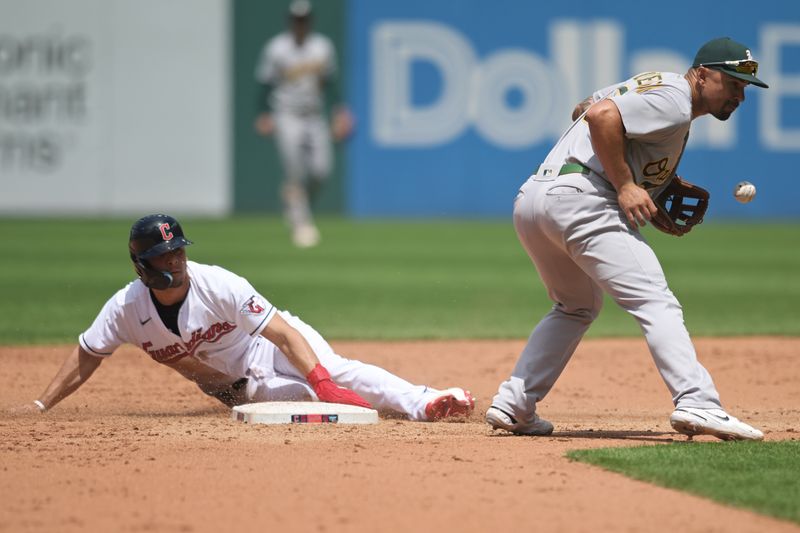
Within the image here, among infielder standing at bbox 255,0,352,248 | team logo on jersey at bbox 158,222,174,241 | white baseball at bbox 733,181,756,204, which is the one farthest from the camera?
infielder standing at bbox 255,0,352,248

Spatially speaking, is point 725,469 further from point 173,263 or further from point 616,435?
point 173,263

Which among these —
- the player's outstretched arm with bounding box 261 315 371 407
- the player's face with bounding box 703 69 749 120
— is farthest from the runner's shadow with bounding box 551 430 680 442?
the player's face with bounding box 703 69 749 120

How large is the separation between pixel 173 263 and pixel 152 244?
129 millimetres

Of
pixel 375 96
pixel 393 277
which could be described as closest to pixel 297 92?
pixel 375 96

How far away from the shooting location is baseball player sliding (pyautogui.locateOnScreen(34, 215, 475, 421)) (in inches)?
219

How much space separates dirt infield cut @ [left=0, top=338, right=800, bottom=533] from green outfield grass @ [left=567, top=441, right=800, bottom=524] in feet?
0.33

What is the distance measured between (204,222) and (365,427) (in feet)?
44.8

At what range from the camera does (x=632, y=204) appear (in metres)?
4.99

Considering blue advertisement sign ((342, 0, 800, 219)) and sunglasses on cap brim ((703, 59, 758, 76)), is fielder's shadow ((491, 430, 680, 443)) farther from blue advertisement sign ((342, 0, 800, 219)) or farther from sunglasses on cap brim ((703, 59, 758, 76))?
blue advertisement sign ((342, 0, 800, 219))

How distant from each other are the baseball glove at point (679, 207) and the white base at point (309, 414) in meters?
1.60

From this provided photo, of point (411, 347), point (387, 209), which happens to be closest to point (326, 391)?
point (411, 347)

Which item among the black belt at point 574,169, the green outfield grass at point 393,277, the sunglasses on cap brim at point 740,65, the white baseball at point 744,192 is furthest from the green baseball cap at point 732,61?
the green outfield grass at point 393,277

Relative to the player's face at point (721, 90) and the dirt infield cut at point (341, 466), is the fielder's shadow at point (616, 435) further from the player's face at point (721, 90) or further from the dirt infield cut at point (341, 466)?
the player's face at point (721, 90)

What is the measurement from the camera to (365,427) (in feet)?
18.7
